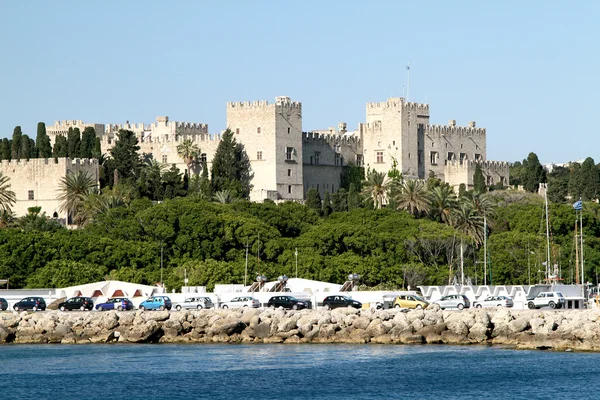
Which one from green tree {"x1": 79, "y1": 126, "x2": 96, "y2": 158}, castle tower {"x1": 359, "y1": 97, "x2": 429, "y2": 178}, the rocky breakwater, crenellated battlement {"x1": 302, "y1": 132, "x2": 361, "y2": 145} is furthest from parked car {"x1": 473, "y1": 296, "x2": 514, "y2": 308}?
castle tower {"x1": 359, "y1": 97, "x2": 429, "y2": 178}

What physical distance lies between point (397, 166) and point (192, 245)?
Answer: 3295 centimetres

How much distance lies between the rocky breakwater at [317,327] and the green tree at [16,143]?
44.5 m

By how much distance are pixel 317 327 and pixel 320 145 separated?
51.7 meters

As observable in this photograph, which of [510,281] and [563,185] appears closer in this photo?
[510,281]

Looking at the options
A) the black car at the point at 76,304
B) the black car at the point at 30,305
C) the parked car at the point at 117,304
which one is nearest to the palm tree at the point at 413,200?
the parked car at the point at 117,304

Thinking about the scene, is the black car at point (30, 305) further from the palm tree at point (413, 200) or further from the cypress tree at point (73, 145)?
the cypress tree at point (73, 145)

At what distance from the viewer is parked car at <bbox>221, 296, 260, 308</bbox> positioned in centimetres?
6128

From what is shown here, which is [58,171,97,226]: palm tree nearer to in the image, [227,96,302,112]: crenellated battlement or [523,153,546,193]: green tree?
[227,96,302,112]: crenellated battlement

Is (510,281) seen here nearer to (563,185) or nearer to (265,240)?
(265,240)

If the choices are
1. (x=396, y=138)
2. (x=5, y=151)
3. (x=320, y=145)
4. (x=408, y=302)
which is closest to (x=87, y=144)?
(x=5, y=151)

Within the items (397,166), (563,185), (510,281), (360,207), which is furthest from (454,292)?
(563,185)

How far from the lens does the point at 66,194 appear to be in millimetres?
90688

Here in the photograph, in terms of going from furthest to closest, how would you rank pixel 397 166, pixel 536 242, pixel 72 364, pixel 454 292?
pixel 397 166
pixel 536 242
pixel 454 292
pixel 72 364

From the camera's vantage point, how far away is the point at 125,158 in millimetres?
97125
